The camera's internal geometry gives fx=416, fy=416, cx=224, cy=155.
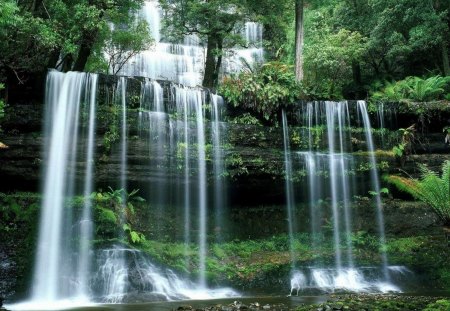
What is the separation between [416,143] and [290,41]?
10458 mm

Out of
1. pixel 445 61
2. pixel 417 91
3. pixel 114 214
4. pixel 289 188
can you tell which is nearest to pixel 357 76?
pixel 445 61

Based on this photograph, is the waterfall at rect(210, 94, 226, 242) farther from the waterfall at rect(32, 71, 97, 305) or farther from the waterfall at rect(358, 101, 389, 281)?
the waterfall at rect(358, 101, 389, 281)

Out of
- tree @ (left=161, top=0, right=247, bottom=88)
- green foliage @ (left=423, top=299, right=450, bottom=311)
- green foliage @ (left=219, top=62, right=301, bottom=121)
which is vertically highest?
tree @ (left=161, top=0, right=247, bottom=88)

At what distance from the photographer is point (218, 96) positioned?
13.9 meters

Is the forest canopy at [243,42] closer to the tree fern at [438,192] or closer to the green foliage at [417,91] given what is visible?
the green foliage at [417,91]

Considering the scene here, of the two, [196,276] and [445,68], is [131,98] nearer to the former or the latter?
[196,276]

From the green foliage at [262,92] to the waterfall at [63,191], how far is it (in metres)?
4.47

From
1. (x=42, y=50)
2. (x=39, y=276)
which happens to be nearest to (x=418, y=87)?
(x=42, y=50)

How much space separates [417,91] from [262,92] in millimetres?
5874

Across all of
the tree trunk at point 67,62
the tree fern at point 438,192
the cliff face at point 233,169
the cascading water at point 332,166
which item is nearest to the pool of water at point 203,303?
the cliff face at point 233,169

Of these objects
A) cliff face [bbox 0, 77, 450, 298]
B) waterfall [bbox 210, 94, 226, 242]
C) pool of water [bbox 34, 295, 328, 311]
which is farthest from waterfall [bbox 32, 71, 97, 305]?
waterfall [bbox 210, 94, 226, 242]

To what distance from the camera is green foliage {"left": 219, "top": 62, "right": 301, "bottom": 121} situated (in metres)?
13.9

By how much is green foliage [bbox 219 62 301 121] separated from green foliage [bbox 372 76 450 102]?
3708 mm

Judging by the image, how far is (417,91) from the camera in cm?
1522
